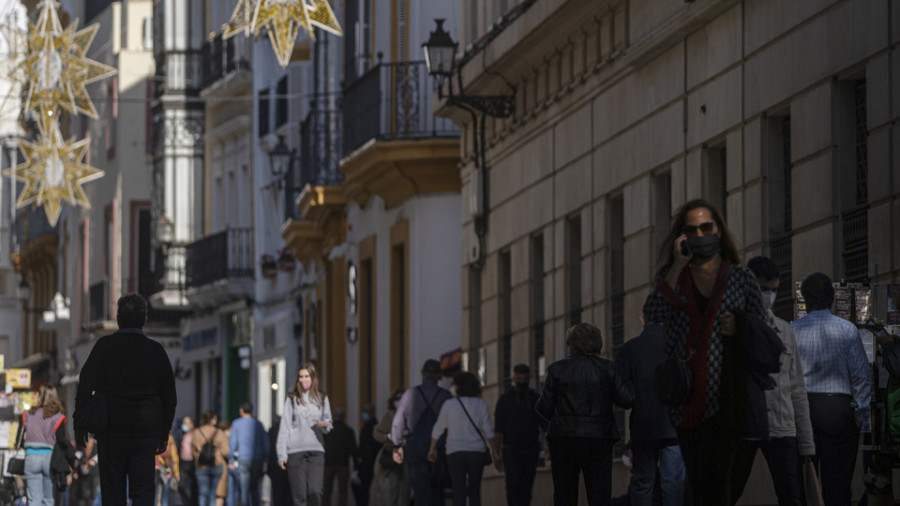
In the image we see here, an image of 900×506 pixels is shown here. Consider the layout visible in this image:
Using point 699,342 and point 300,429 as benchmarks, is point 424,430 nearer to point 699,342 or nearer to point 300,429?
point 300,429

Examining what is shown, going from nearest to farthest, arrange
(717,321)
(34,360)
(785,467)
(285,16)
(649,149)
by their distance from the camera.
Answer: (717,321) < (785,467) < (649,149) < (285,16) < (34,360)

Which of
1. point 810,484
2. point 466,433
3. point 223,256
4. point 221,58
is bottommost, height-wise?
point 810,484

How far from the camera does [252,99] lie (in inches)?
1747

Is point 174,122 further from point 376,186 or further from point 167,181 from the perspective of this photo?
point 376,186

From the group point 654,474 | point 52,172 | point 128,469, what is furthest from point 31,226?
point 654,474

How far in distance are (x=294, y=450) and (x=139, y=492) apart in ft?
23.0

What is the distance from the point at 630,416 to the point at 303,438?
7173mm

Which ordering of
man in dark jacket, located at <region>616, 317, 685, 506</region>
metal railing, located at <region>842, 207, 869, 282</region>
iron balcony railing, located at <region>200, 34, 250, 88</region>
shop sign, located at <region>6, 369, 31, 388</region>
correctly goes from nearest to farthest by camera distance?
man in dark jacket, located at <region>616, 317, 685, 506</region> < metal railing, located at <region>842, 207, 869, 282</region> < shop sign, located at <region>6, 369, 31, 388</region> < iron balcony railing, located at <region>200, 34, 250, 88</region>

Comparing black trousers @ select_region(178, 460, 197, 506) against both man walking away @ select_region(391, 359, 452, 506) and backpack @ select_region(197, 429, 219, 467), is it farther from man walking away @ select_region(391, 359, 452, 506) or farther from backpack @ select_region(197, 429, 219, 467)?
man walking away @ select_region(391, 359, 452, 506)

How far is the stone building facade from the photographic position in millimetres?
15102

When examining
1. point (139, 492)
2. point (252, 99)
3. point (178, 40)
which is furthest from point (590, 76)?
point (178, 40)

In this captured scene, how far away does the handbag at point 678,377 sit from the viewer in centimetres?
966

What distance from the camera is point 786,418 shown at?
11.9 m

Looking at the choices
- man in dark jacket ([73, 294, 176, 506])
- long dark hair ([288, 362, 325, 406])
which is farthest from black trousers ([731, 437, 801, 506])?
long dark hair ([288, 362, 325, 406])
